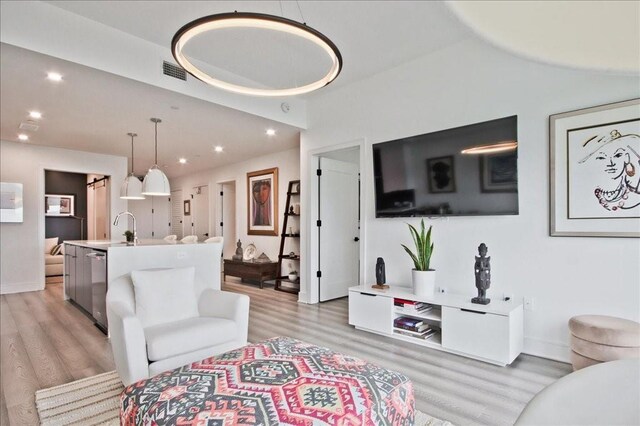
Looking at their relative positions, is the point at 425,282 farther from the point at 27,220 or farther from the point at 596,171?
the point at 27,220

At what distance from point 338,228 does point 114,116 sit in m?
3.34

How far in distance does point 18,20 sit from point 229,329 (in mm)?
2827

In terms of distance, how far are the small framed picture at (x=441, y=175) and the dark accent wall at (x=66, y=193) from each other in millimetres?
8719

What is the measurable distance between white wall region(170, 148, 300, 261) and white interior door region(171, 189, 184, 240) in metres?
0.26

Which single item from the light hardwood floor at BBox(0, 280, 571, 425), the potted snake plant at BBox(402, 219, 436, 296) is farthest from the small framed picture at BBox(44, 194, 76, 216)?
the potted snake plant at BBox(402, 219, 436, 296)

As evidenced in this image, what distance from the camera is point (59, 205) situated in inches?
334

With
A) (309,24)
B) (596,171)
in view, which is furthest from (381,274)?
(309,24)

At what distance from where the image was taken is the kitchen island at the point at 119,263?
3.49 metres

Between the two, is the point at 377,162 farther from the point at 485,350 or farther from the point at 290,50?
the point at 485,350

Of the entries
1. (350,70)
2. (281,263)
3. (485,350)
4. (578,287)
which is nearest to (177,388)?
(485,350)

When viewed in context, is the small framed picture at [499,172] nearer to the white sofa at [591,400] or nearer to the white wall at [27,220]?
the white sofa at [591,400]

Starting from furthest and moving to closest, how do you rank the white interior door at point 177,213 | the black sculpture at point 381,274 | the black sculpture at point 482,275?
the white interior door at point 177,213 < the black sculpture at point 381,274 < the black sculpture at point 482,275

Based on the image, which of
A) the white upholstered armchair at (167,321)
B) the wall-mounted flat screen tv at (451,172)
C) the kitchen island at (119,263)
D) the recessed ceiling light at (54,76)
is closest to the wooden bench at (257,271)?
the kitchen island at (119,263)

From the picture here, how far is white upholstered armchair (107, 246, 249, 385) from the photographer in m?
2.21
